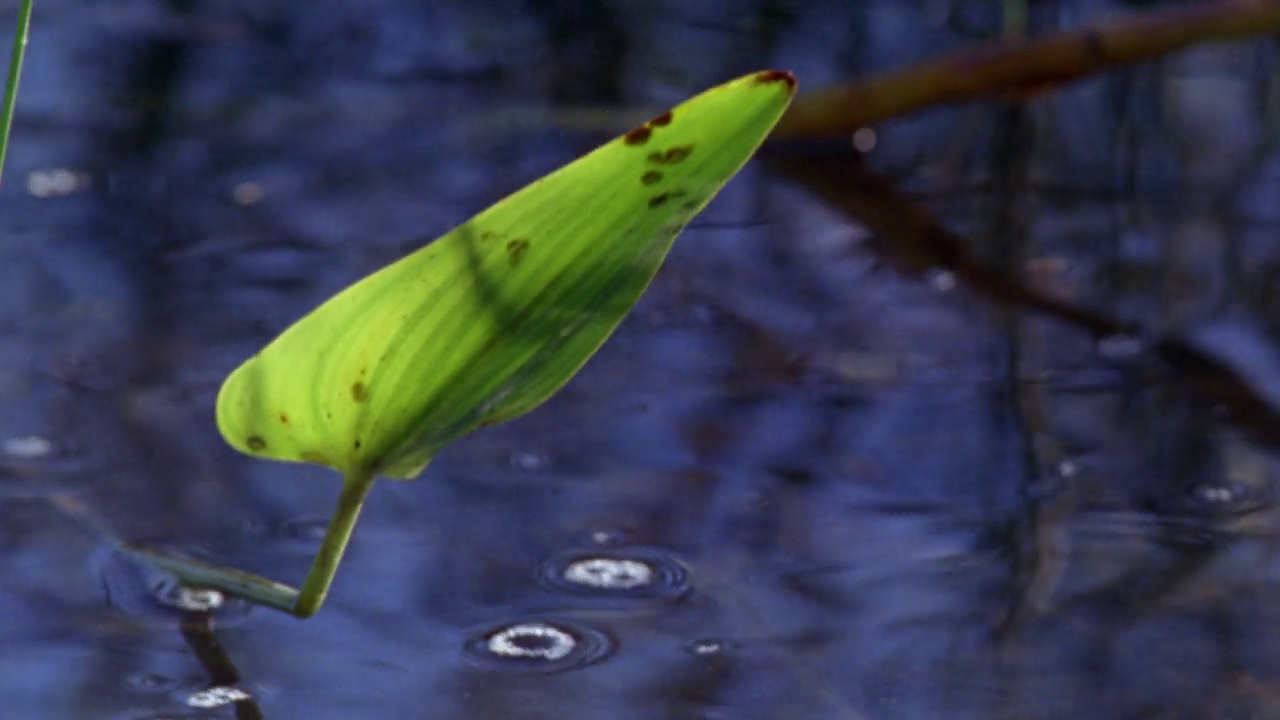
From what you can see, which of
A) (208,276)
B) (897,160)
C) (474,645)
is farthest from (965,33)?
(474,645)

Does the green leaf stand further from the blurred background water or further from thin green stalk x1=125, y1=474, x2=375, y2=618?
the blurred background water

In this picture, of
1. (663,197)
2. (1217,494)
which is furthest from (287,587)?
(1217,494)

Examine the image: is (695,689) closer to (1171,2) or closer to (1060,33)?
(1060,33)

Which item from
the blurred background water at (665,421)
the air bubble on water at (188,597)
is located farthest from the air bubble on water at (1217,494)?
the air bubble on water at (188,597)

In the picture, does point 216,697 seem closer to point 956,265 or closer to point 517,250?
point 517,250

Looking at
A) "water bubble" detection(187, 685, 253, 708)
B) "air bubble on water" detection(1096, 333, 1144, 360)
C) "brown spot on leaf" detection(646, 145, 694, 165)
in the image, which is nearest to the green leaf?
"brown spot on leaf" detection(646, 145, 694, 165)
